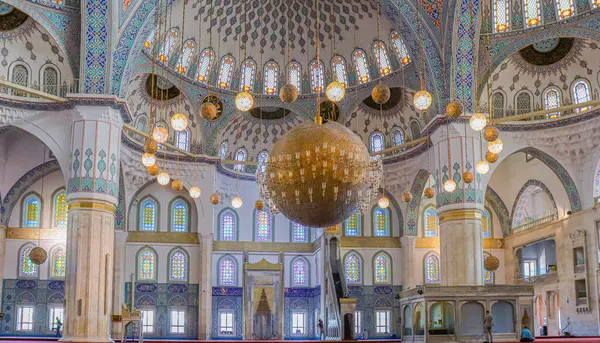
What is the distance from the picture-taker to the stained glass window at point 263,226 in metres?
26.7

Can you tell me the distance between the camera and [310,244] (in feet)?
87.7

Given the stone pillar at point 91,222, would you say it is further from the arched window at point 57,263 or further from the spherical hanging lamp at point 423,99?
the spherical hanging lamp at point 423,99

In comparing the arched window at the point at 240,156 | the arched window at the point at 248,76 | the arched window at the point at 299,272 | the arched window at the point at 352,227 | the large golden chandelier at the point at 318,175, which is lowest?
the arched window at the point at 299,272

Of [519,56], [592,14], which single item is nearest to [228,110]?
[519,56]

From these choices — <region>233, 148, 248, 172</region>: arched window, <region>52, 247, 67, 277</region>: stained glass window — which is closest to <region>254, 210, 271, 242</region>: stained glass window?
<region>233, 148, 248, 172</region>: arched window

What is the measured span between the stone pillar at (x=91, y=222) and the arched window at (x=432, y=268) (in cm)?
1214

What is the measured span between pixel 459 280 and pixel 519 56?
718 centimetres

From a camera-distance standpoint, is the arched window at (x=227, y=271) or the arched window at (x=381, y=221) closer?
the arched window at (x=227, y=271)

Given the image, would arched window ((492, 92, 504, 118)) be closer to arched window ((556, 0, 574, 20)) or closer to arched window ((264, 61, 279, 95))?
arched window ((556, 0, 574, 20))

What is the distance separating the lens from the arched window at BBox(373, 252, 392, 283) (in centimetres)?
2627

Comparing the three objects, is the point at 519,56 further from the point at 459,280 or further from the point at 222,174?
the point at 222,174

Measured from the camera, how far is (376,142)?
85.8 ft

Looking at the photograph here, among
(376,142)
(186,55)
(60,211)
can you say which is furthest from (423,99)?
(60,211)

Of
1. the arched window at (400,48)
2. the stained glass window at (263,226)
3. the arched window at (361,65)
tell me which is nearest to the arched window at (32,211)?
the stained glass window at (263,226)
